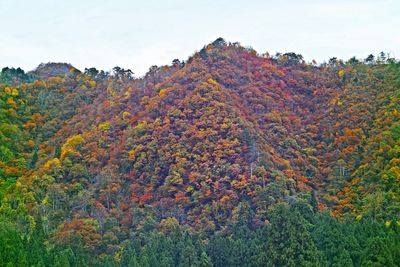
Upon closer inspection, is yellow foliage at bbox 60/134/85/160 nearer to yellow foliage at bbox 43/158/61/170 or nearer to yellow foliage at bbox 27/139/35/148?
yellow foliage at bbox 43/158/61/170

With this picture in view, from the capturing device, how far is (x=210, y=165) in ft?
203

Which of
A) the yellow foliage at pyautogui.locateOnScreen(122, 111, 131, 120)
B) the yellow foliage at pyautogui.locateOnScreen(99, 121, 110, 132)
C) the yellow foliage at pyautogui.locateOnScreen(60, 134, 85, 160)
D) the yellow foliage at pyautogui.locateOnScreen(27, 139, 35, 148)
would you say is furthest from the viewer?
the yellow foliage at pyautogui.locateOnScreen(27, 139, 35, 148)

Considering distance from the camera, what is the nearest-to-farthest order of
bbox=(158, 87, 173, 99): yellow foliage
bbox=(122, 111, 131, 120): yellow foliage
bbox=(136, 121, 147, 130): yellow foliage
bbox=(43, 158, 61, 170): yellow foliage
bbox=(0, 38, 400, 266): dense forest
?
1. bbox=(0, 38, 400, 266): dense forest
2. bbox=(43, 158, 61, 170): yellow foliage
3. bbox=(136, 121, 147, 130): yellow foliage
4. bbox=(158, 87, 173, 99): yellow foliage
5. bbox=(122, 111, 131, 120): yellow foliage

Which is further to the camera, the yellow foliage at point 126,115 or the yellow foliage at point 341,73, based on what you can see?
the yellow foliage at point 341,73

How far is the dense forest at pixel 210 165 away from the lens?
47188 mm

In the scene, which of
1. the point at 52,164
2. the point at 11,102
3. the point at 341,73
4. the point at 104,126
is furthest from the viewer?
the point at 11,102

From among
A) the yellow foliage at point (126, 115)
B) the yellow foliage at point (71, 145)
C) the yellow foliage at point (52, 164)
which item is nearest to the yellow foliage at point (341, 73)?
the yellow foliage at point (126, 115)

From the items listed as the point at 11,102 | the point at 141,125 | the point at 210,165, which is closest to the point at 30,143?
the point at 11,102

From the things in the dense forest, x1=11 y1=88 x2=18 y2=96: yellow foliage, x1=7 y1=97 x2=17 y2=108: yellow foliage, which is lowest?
the dense forest

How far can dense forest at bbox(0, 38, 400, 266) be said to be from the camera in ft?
155

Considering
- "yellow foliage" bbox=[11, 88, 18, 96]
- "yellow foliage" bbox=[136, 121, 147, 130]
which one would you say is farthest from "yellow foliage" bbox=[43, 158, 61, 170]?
"yellow foliage" bbox=[11, 88, 18, 96]

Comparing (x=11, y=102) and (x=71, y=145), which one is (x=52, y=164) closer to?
(x=71, y=145)

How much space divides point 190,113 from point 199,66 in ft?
32.4

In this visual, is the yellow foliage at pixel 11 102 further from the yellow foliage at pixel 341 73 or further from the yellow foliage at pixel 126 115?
the yellow foliage at pixel 341 73
